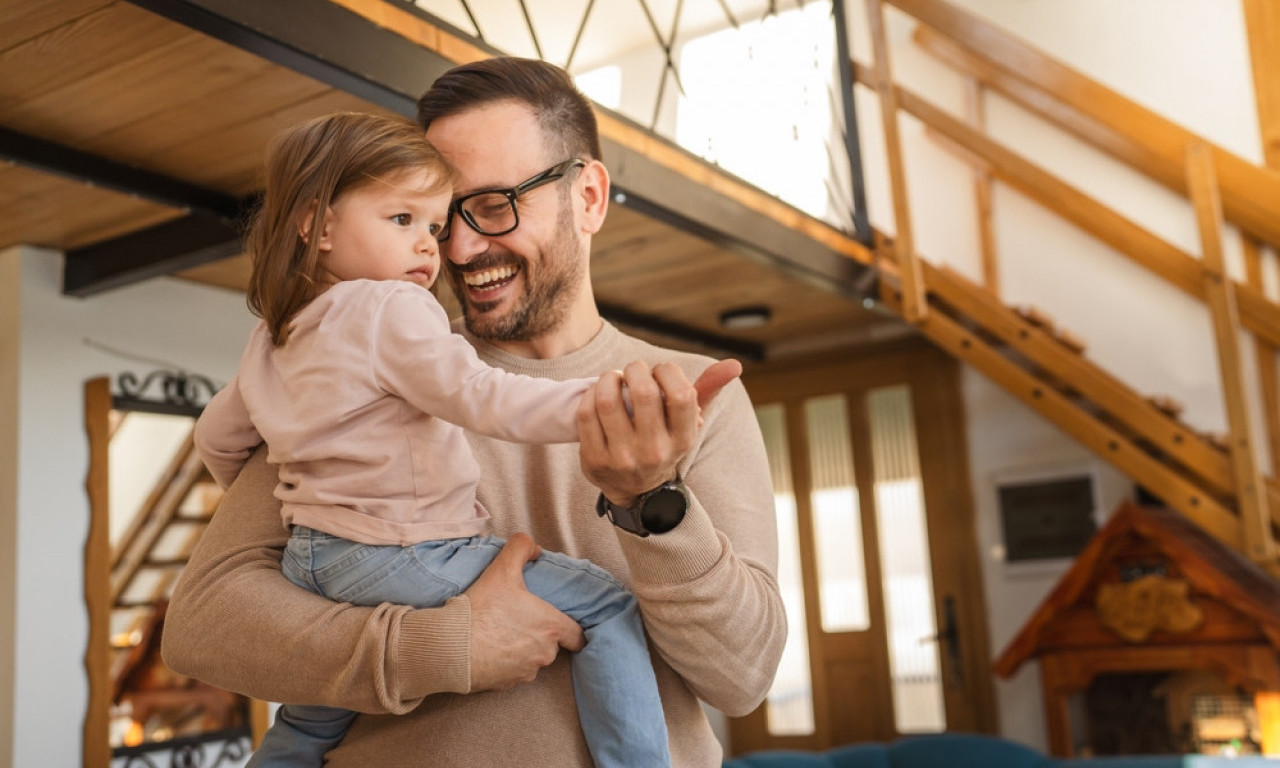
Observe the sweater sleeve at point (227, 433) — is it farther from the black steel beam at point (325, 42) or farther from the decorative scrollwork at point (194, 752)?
the decorative scrollwork at point (194, 752)

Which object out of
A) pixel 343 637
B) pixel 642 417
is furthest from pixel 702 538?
pixel 343 637

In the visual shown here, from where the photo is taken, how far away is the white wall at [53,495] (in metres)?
3.89

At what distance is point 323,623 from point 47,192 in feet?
9.73

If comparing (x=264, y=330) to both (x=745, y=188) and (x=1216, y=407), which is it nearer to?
(x=745, y=188)

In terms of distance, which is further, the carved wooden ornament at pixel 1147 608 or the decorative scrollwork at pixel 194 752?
the carved wooden ornament at pixel 1147 608

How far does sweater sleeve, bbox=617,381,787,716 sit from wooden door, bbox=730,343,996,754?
5.17 meters

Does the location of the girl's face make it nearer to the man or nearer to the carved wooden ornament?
the man

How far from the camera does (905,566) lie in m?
6.39

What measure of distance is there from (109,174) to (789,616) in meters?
4.42

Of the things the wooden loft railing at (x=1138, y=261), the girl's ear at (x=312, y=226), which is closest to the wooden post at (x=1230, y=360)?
the wooden loft railing at (x=1138, y=261)

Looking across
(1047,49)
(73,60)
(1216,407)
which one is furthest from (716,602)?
(1047,49)

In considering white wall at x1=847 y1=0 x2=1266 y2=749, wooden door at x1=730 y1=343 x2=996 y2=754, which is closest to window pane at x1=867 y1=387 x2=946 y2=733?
wooden door at x1=730 y1=343 x2=996 y2=754

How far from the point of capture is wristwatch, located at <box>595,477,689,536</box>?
3.40 ft

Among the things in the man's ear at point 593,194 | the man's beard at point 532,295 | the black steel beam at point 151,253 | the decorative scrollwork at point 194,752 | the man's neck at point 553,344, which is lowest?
the decorative scrollwork at point 194,752
